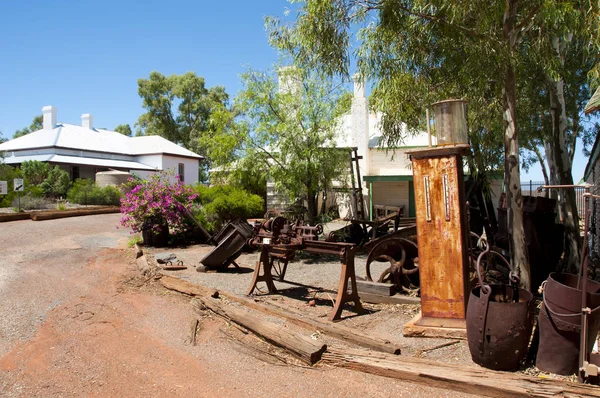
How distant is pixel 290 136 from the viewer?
12.1 m

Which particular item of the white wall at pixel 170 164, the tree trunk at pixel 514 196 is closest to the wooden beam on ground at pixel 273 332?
the tree trunk at pixel 514 196

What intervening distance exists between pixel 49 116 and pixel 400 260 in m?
35.0

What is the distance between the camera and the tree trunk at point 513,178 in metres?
6.47

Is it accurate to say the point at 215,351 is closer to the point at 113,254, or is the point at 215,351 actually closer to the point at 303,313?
the point at 303,313

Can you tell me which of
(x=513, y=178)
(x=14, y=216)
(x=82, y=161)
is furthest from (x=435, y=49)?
(x=82, y=161)

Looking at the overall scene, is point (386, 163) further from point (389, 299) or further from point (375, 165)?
point (389, 299)

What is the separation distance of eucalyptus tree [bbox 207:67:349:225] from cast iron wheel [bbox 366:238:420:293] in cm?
462

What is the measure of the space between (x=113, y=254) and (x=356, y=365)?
940 centimetres

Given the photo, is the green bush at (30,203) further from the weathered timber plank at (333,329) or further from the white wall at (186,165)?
the weathered timber plank at (333,329)

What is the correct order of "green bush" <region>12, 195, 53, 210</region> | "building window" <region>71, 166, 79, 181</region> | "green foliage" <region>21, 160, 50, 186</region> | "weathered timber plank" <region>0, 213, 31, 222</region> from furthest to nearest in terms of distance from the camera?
"building window" <region>71, 166, 79, 181</region> < "green foliage" <region>21, 160, 50, 186</region> < "green bush" <region>12, 195, 53, 210</region> < "weathered timber plank" <region>0, 213, 31, 222</region>

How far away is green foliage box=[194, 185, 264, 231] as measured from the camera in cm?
1366

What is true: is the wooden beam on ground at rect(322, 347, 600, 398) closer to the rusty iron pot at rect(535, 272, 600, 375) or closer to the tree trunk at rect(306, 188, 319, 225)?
the rusty iron pot at rect(535, 272, 600, 375)

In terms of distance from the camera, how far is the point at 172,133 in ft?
162

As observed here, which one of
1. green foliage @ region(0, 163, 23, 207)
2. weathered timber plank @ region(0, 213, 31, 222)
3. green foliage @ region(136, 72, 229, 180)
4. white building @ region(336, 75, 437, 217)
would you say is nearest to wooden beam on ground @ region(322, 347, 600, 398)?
white building @ region(336, 75, 437, 217)
